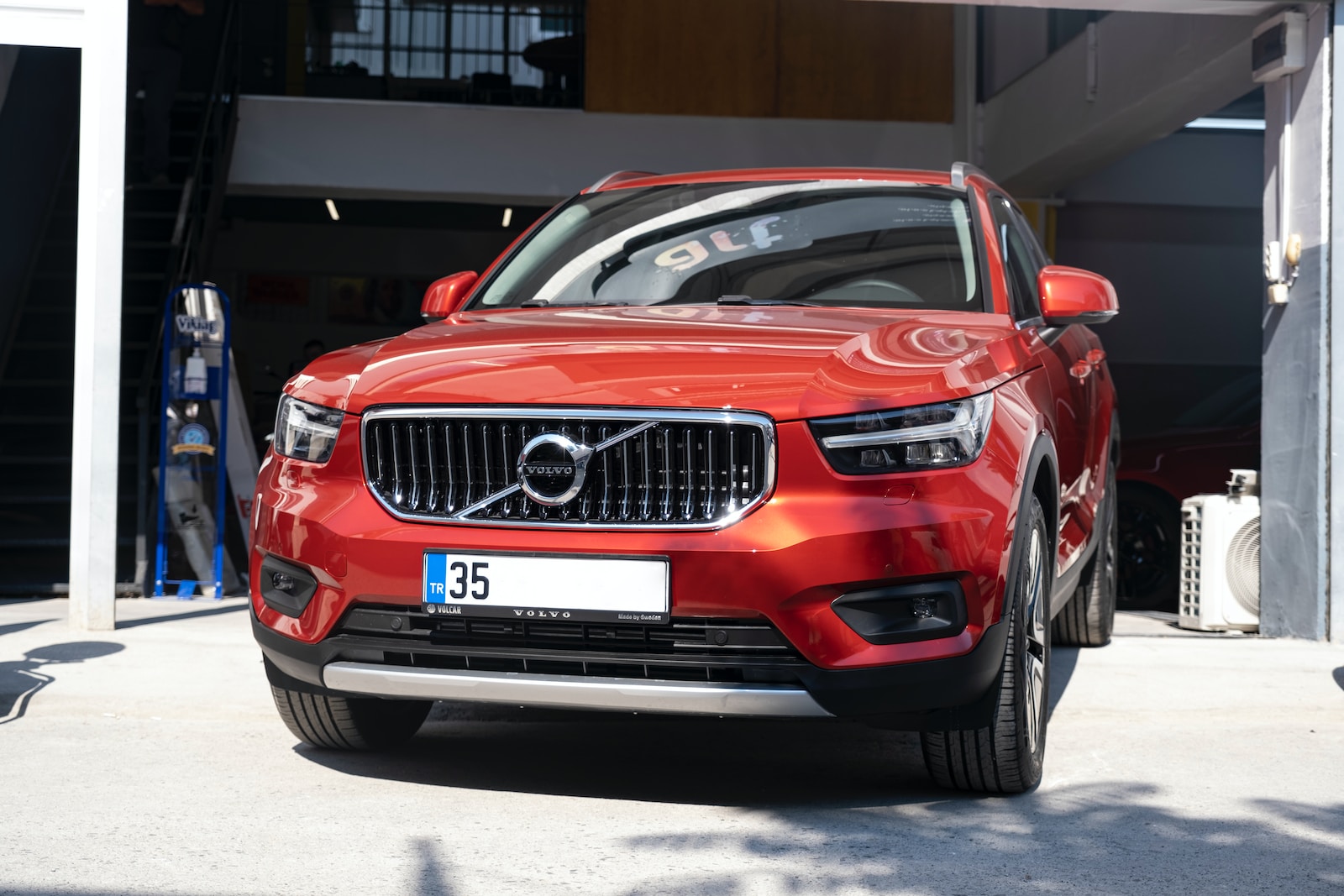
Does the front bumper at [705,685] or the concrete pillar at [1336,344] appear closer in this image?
the front bumper at [705,685]

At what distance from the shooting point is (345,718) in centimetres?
423

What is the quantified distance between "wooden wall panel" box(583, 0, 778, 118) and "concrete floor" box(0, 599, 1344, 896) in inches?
348

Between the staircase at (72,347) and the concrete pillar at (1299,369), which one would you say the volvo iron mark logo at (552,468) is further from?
the staircase at (72,347)

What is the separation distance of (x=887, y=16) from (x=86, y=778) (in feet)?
38.2

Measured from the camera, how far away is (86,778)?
4102 mm

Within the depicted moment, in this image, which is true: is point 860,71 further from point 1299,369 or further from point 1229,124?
point 1299,369

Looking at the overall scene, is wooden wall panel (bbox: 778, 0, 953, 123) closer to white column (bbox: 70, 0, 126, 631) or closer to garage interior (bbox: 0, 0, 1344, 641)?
garage interior (bbox: 0, 0, 1344, 641)

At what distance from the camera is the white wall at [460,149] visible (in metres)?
13.2

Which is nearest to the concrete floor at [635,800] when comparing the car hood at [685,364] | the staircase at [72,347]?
the car hood at [685,364]

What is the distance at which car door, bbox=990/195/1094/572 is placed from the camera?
4691mm

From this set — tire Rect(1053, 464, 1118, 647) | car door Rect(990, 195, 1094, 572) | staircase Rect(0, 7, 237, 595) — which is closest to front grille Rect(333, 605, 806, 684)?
car door Rect(990, 195, 1094, 572)

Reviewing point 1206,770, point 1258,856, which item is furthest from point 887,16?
point 1258,856

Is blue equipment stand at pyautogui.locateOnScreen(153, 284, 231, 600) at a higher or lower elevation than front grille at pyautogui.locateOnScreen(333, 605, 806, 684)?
A: higher

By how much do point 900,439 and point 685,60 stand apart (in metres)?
10.9
